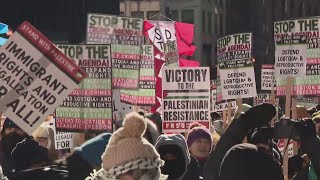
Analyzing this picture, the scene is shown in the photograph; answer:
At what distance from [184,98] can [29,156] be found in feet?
17.8

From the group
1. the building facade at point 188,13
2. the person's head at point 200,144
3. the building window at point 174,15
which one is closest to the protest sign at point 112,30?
the person's head at point 200,144

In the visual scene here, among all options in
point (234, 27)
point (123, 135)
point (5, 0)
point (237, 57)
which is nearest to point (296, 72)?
point (237, 57)

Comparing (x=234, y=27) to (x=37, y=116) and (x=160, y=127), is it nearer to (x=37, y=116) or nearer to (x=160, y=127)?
(x=160, y=127)

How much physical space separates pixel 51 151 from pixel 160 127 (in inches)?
112

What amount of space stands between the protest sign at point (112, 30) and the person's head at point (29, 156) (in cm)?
663

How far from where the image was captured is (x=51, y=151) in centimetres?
912

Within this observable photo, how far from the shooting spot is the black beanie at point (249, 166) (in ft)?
13.0

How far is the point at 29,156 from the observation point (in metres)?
6.24

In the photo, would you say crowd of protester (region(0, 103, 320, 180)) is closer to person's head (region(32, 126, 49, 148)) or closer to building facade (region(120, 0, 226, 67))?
person's head (region(32, 126, 49, 148))

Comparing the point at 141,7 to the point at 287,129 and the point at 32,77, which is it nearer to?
the point at 32,77

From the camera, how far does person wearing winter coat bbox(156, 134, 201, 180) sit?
6.29m

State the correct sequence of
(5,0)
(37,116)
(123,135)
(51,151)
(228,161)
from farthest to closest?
A: (5,0), (51,151), (37,116), (123,135), (228,161)

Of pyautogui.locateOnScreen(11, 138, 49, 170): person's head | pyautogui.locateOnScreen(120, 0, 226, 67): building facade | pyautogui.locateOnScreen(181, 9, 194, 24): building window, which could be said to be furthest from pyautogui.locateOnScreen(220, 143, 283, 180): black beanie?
pyautogui.locateOnScreen(181, 9, 194, 24): building window

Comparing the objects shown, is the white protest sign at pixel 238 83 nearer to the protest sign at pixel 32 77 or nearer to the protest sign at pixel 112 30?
the protest sign at pixel 112 30
